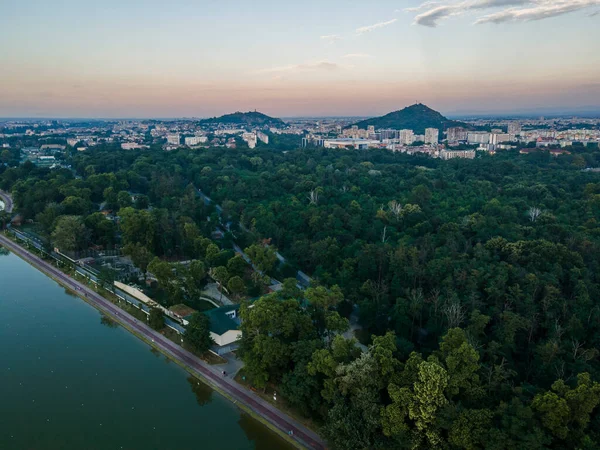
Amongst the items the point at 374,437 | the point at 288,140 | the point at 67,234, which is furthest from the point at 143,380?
the point at 288,140

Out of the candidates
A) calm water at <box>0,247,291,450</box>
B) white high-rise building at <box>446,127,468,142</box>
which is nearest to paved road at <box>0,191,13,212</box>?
calm water at <box>0,247,291,450</box>

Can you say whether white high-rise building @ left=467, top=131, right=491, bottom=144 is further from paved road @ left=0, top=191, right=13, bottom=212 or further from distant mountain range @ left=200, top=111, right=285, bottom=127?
distant mountain range @ left=200, top=111, right=285, bottom=127

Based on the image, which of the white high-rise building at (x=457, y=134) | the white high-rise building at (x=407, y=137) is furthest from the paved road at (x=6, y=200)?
the white high-rise building at (x=457, y=134)

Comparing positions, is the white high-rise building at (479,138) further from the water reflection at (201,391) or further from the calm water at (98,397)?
the water reflection at (201,391)

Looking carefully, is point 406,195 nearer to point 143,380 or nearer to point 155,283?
point 155,283

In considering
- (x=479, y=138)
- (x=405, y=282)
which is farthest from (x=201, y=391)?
(x=479, y=138)

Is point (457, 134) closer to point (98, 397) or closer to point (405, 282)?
point (405, 282)
